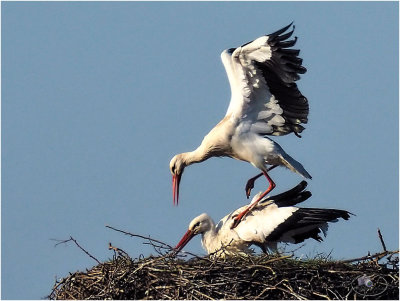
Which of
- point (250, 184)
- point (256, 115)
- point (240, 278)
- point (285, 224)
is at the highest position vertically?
point (256, 115)

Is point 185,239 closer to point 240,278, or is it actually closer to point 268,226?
point 268,226

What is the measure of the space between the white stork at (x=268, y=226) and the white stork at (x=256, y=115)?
0.59ft

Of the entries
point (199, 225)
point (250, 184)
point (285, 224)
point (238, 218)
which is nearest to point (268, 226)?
point (285, 224)

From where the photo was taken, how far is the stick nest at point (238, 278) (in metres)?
9.51

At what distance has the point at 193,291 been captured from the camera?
945 cm

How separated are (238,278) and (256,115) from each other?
1.99 metres

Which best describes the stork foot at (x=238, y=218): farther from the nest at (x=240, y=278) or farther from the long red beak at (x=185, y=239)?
the nest at (x=240, y=278)

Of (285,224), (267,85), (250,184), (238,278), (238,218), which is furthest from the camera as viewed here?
(250,184)

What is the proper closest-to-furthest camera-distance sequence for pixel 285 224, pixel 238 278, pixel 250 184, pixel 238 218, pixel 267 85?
pixel 238 278
pixel 285 224
pixel 238 218
pixel 267 85
pixel 250 184

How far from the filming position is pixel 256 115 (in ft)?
36.6

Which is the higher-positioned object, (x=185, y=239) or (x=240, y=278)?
(x=185, y=239)

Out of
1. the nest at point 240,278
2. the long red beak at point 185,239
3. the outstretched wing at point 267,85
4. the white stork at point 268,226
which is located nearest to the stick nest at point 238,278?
the nest at point 240,278

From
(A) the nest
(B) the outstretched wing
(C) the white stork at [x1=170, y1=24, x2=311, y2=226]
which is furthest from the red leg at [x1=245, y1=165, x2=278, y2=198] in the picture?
(A) the nest

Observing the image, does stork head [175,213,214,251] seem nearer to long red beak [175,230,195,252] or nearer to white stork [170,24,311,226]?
long red beak [175,230,195,252]
